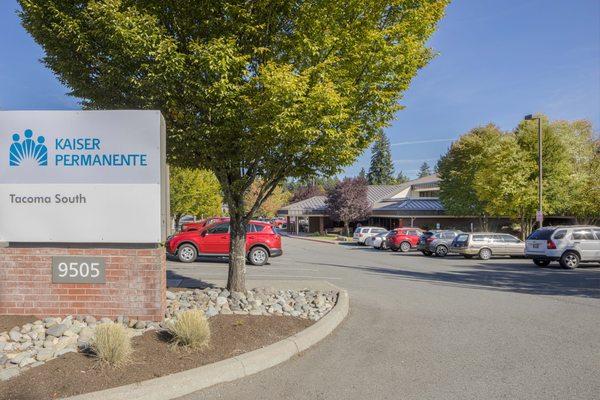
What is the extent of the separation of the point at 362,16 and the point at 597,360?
6.37 m

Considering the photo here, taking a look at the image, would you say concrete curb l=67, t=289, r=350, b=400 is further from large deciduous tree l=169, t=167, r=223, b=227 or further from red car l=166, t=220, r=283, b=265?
large deciduous tree l=169, t=167, r=223, b=227

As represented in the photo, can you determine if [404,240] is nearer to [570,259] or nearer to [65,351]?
[570,259]

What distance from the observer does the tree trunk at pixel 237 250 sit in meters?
9.01

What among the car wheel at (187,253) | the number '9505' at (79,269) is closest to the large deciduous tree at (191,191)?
the car wheel at (187,253)

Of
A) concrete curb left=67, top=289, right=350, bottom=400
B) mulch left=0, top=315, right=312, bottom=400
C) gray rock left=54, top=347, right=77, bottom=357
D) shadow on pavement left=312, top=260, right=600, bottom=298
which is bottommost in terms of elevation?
shadow on pavement left=312, top=260, right=600, bottom=298

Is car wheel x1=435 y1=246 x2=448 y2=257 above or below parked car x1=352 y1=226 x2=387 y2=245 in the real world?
below

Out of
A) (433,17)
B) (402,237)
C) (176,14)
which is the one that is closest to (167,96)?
(176,14)

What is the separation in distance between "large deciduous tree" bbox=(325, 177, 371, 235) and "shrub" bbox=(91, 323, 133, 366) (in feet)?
150

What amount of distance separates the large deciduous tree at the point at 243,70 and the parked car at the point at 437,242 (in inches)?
728

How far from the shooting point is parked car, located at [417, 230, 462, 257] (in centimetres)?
2620

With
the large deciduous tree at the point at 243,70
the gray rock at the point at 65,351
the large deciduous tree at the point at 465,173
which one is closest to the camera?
the gray rock at the point at 65,351

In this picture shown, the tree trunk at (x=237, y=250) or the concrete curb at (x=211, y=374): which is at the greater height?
the tree trunk at (x=237, y=250)

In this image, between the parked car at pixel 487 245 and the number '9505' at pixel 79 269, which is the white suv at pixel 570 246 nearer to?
the parked car at pixel 487 245

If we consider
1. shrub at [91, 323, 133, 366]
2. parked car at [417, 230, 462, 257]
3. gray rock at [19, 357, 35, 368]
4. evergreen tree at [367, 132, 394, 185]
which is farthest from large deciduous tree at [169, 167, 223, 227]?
evergreen tree at [367, 132, 394, 185]
